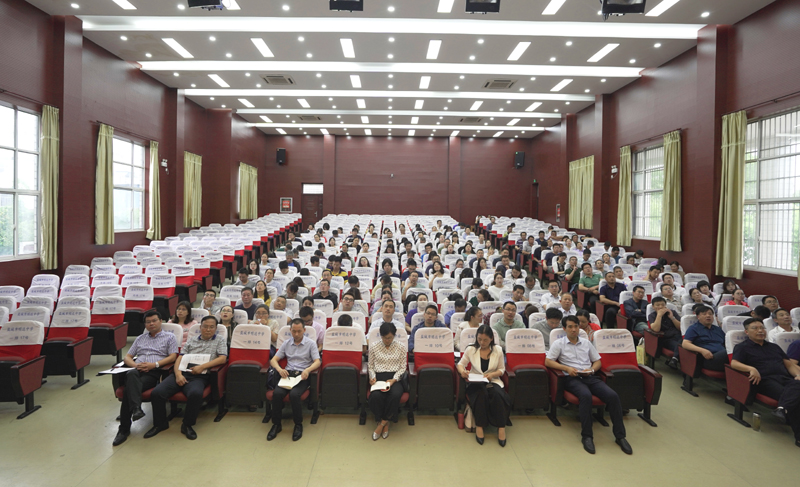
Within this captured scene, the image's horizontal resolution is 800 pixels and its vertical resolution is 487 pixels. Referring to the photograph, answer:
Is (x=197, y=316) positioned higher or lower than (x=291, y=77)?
lower

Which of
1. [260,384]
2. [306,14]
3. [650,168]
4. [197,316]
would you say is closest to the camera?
[260,384]

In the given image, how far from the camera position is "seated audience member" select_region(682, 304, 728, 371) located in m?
4.79

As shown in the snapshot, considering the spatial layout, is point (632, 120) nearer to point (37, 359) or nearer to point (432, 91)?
point (432, 91)

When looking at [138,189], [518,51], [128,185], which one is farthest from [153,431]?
[518,51]

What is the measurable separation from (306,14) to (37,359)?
7998 millimetres

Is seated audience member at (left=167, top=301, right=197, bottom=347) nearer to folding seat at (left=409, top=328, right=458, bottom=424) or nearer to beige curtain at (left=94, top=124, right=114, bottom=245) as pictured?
folding seat at (left=409, top=328, right=458, bottom=424)

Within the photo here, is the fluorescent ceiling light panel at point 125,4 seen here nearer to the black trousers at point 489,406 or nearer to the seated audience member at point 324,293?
the seated audience member at point 324,293

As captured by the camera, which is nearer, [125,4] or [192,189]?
[125,4]

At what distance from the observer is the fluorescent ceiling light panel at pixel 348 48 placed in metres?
10.1

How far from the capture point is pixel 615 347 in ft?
14.3

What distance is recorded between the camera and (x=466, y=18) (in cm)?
915

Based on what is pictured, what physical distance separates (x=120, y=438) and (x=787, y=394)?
645 centimetres

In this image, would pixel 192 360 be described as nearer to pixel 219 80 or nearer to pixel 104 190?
pixel 104 190

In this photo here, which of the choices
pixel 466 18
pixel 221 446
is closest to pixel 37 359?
pixel 221 446
